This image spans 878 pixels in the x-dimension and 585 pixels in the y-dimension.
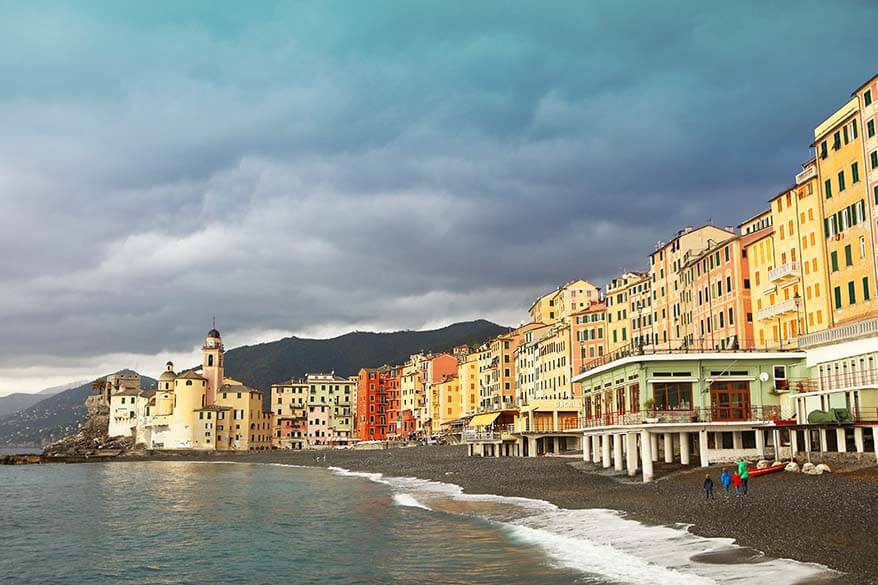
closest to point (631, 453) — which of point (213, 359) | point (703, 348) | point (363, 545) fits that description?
point (703, 348)

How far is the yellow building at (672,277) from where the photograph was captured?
85.8 metres

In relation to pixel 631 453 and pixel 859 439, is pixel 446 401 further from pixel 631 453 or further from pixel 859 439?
pixel 859 439

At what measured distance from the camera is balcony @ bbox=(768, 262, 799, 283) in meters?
65.4

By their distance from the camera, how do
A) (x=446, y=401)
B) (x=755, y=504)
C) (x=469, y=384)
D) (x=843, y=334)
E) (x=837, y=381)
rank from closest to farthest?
(x=755, y=504) → (x=837, y=381) → (x=843, y=334) → (x=469, y=384) → (x=446, y=401)

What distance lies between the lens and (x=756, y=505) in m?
34.9

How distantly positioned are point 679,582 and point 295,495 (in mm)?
49060

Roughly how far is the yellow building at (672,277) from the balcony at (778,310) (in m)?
13.6

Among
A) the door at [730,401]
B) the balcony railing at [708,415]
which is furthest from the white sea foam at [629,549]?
the door at [730,401]

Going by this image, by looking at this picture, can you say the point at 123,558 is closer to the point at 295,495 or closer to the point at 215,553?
the point at 215,553

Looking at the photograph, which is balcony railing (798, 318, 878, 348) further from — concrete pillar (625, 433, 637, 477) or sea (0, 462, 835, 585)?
sea (0, 462, 835, 585)

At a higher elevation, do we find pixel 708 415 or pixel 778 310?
pixel 778 310

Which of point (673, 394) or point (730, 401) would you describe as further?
point (673, 394)

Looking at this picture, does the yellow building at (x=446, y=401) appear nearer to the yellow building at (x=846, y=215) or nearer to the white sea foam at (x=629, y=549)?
the yellow building at (x=846, y=215)

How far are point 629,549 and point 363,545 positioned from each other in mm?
13206
